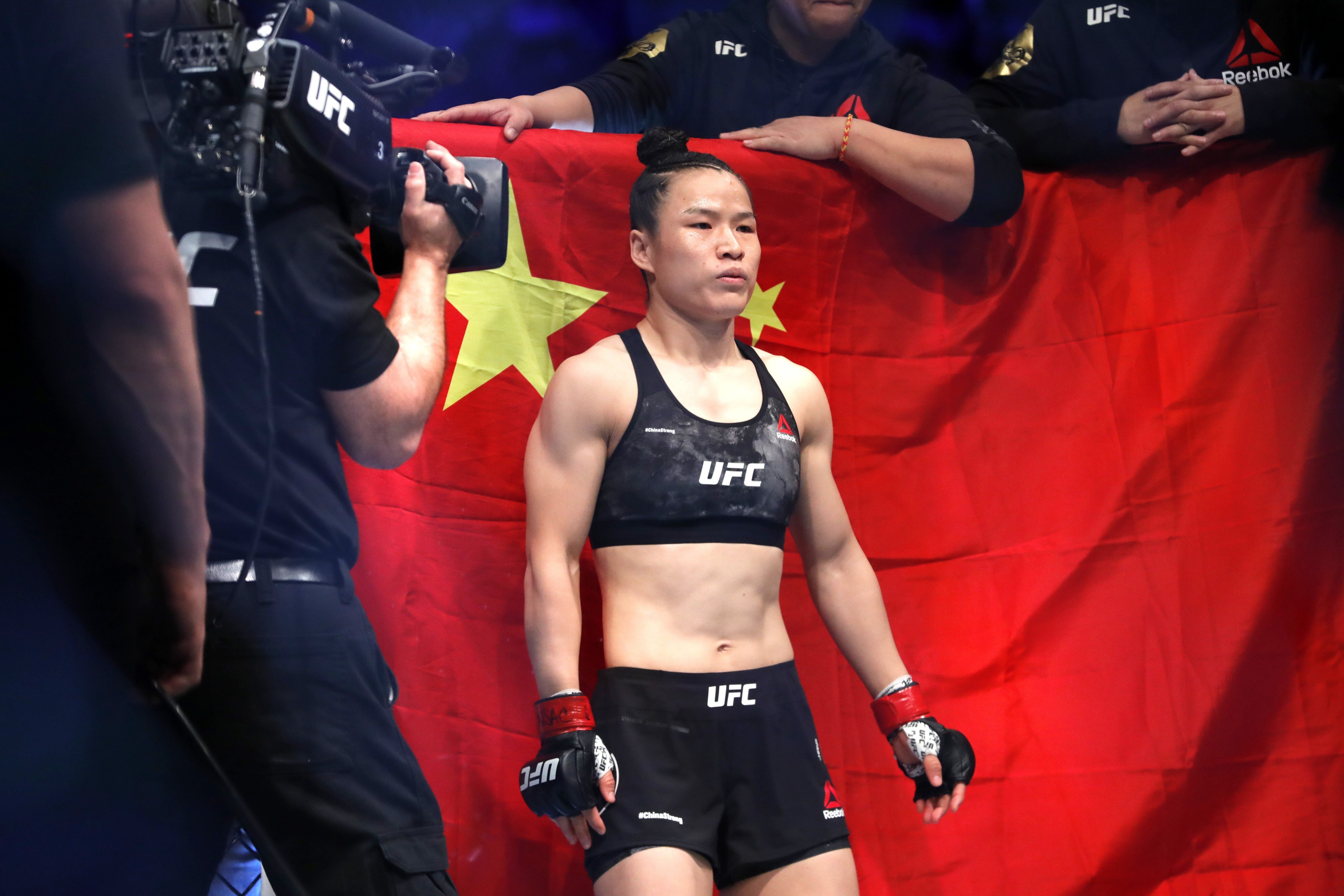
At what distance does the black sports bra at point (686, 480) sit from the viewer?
2078 millimetres

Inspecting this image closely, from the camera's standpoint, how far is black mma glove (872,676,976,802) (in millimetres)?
2117

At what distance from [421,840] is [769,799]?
744 mm

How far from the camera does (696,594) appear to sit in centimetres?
205

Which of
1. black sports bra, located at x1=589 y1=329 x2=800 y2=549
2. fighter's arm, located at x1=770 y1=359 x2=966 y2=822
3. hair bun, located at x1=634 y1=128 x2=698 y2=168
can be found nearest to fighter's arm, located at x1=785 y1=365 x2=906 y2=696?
fighter's arm, located at x1=770 y1=359 x2=966 y2=822

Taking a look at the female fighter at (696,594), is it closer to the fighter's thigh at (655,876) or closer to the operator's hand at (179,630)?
the fighter's thigh at (655,876)

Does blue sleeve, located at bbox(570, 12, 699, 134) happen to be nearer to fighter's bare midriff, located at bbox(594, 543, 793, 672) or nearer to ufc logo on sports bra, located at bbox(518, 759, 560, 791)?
fighter's bare midriff, located at bbox(594, 543, 793, 672)

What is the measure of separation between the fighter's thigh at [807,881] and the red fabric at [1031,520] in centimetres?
51

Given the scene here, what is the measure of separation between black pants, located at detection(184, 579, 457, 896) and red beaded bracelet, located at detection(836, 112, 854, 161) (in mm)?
1687

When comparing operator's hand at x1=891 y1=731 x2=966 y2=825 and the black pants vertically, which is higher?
the black pants

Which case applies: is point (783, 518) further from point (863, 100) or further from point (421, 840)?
point (863, 100)

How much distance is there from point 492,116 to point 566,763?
4.55 ft

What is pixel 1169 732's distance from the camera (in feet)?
8.29

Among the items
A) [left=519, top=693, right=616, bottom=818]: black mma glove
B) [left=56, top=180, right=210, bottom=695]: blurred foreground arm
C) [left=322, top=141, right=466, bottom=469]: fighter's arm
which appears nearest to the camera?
[left=56, top=180, right=210, bottom=695]: blurred foreground arm

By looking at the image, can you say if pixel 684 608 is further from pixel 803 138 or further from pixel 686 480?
pixel 803 138
